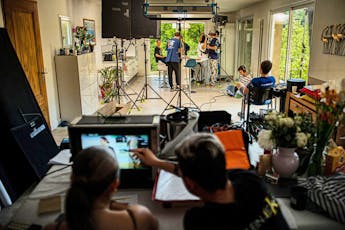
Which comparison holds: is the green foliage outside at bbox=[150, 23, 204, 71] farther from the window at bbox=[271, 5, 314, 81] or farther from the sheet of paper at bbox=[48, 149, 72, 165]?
the sheet of paper at bbox=[48, 149, 72, 165]

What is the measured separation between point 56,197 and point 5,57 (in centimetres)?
211

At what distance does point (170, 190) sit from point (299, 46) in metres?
5.23

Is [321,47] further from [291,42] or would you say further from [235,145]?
[235,145]

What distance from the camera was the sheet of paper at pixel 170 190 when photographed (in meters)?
1.49

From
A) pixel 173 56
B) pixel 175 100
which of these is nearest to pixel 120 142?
pixel 175 100

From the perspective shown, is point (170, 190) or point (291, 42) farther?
point (291, 42)

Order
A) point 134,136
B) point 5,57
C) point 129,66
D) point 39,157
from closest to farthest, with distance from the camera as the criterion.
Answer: point 134,136
point 39,157
point 5,57
point 129,66

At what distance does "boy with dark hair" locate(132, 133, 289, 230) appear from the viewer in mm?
1004

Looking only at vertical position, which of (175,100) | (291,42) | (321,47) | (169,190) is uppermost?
(291,42)

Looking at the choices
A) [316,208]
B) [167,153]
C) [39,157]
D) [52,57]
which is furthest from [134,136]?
[52,57]

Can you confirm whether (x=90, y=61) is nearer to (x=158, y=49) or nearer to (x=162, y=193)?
(x=158, y=49)

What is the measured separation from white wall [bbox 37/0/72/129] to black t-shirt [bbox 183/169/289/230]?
14.1 ft

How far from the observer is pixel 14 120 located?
2.81 metres

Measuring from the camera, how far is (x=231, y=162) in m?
1.82
